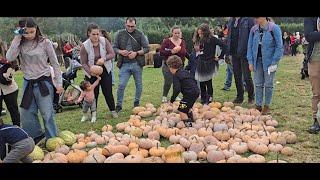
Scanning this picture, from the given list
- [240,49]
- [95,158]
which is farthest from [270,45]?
[95,158]

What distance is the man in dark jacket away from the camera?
757 cm

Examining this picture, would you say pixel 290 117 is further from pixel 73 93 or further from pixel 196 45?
pixel 73 93

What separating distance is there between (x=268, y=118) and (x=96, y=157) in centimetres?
285

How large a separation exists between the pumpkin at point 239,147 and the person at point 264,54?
197 cm

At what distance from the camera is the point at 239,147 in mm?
4914

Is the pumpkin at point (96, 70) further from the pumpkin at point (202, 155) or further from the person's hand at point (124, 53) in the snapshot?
the pumpkin at point (202, 155)

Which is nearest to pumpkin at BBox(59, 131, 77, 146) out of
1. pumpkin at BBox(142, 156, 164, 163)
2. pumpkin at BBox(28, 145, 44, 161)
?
pumpkin at BBox(28, 145, 44, 161)

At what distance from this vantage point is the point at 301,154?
4.85 meters

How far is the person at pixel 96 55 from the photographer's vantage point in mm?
6910

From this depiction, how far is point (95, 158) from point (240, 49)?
12.9 feet

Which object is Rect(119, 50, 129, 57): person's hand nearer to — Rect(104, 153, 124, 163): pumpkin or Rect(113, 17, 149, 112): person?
Rect(113, 17, 149, 112): person

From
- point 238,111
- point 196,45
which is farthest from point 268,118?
point 196,45
